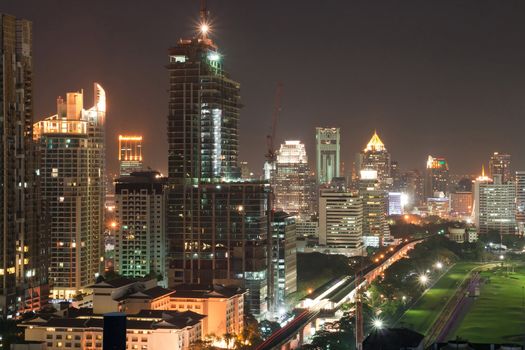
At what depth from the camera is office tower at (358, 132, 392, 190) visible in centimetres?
8331

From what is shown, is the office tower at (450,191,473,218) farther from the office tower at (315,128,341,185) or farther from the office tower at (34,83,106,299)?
the office tower at (34,83,106,299)

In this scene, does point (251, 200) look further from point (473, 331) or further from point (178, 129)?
point (473, 331)

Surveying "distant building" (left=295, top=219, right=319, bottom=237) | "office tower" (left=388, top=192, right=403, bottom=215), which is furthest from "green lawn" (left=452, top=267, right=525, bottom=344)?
"office tower" (left=388, top=192, right=403, bottom=215)

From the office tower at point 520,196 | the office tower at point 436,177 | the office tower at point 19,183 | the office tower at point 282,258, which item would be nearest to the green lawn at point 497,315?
the office tower at point 282,258

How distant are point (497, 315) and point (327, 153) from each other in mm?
55535

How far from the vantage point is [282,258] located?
3319 centimetres

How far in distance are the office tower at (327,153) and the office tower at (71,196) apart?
4956 centimetres

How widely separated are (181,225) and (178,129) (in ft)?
10.8

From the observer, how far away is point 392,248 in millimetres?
53062

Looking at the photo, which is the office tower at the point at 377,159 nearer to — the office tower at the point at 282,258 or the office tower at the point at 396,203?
the office tower at the point at 396,203

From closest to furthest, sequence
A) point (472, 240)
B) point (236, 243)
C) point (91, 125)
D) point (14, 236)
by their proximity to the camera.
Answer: point (14, 236) → point (236, 243) → point (91, 125) → point (472, 240)

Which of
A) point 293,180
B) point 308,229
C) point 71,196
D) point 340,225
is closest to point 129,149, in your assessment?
point 308,229

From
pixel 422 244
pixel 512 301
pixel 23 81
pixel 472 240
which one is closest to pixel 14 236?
pixel 23 81

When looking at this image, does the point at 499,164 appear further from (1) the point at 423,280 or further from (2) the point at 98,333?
(2) the point at 98,333
